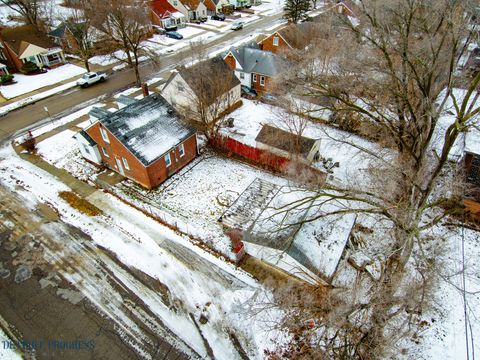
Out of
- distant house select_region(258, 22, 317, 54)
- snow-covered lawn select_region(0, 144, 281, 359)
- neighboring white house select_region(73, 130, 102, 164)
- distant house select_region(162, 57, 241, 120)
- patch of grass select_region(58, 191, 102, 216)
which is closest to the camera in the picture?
snow-covered lawn select_region(0, 144, 281, 359)

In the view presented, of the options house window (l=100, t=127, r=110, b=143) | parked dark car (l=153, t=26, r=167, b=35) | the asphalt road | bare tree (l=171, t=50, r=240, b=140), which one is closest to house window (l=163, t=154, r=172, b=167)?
bare tree (l=171, t=50, r=240, b=140)

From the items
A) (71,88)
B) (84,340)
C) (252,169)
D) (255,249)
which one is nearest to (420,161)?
(255,249)

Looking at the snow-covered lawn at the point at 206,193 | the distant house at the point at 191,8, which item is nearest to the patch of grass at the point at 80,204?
the snow-covered lawn at the point at 206,193

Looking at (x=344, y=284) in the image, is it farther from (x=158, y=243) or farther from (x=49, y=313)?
(x=49, y=313)

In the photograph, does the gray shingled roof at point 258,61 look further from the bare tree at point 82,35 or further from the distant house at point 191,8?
the distant house at point 191,8

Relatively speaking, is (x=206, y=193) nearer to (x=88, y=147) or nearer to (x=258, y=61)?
(x=88, y=147)

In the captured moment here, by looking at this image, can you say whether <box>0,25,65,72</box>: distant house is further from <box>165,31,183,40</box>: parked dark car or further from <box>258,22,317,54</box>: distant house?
<box>258,22,317,54</box>: distant house
